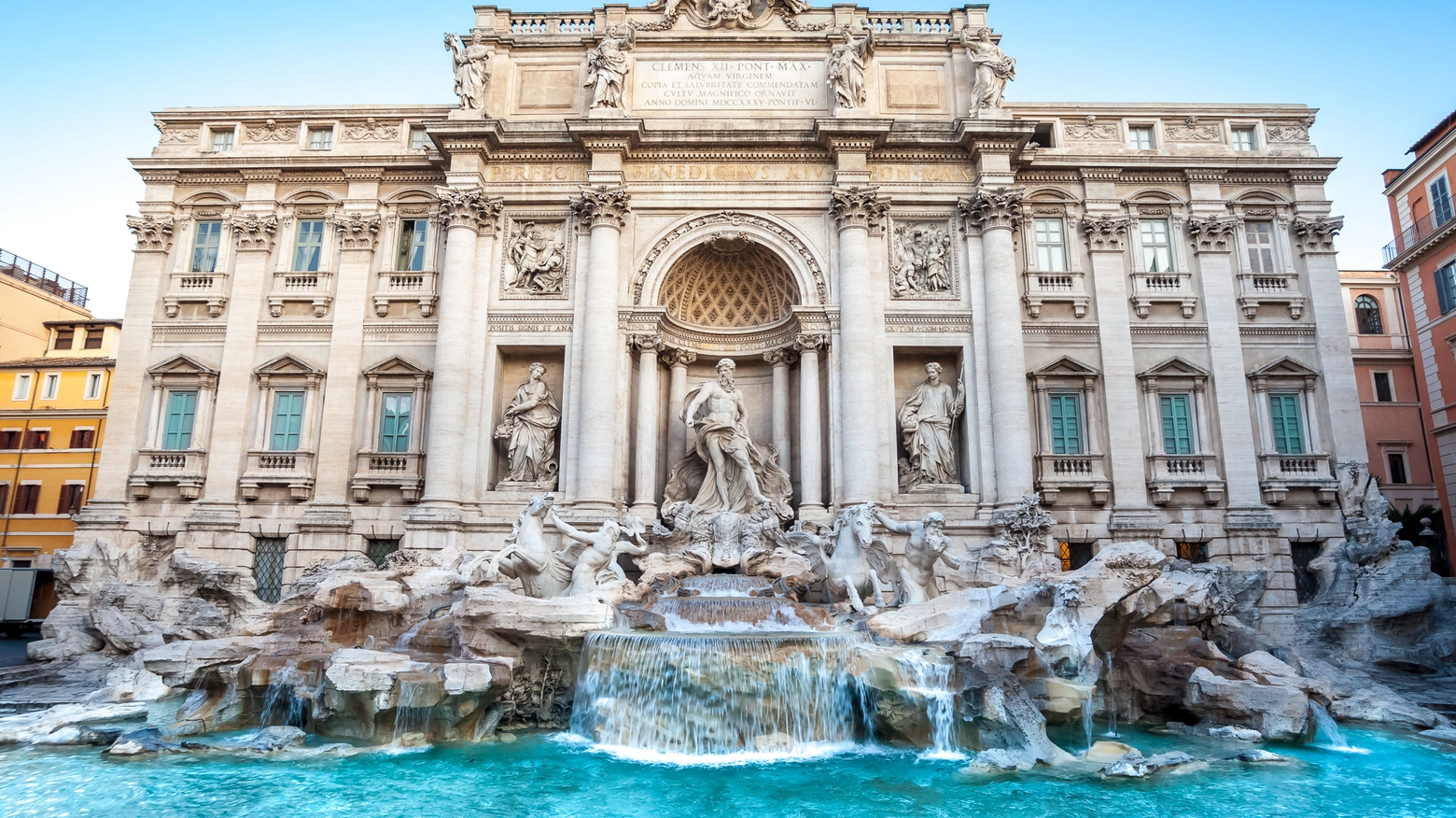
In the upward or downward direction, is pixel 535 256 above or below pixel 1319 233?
below

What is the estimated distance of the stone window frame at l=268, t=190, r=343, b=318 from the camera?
21547mm

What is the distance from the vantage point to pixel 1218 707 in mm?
12680

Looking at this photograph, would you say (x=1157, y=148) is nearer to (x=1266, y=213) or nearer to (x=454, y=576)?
(x=1266, y=213)

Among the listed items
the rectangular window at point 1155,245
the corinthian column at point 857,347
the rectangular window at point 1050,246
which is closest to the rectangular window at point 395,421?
the corinthian column at point 857,347

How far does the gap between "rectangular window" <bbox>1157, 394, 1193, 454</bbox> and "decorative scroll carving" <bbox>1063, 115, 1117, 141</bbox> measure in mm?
7077

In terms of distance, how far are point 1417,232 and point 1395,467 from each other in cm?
978

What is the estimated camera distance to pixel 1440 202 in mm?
25203

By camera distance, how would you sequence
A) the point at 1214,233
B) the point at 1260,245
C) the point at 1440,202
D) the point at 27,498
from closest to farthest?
the point at 1214,233
the point at 1260,245
the point at 1440,202
the point at 27,498

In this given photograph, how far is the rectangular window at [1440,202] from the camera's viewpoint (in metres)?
24.8

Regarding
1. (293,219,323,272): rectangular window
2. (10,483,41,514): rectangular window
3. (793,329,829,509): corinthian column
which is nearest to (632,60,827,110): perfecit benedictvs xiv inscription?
(793,329,829,509): corinthian column

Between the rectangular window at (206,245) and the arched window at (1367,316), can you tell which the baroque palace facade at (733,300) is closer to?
the rectangular window at (206,245)

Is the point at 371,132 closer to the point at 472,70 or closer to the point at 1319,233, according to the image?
the point at 472,70

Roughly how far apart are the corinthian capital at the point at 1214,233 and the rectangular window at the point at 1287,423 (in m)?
3.99

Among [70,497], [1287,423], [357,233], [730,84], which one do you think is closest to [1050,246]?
[1287,423]
